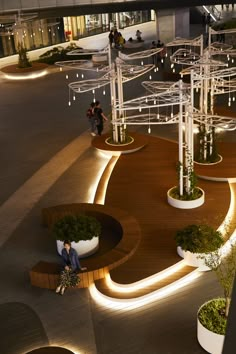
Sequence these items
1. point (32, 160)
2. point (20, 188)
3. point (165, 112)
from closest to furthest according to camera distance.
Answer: point (20, 188)
point (32, 160)
point (165, 112)

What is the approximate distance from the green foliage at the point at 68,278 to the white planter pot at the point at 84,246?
1.11 m

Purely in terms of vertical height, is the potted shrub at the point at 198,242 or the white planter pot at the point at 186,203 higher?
the potted shrub at the point at 198,242

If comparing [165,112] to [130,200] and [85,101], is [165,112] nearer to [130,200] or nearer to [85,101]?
[85,101]

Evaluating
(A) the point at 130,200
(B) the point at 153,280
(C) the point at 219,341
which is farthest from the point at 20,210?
(C) the point at 219,341

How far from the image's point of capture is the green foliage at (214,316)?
8344 mm

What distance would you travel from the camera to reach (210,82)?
17.5 meters

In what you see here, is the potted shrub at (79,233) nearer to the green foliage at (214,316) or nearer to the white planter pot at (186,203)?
the white planter pot at (186,203)

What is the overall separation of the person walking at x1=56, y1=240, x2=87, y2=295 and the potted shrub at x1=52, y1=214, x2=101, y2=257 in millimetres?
624

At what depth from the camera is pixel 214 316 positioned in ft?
27.9

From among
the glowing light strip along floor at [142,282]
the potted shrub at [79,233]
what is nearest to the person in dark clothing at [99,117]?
the potted shrub at [79,233]

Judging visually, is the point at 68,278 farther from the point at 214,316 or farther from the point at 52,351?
the point at 214,316

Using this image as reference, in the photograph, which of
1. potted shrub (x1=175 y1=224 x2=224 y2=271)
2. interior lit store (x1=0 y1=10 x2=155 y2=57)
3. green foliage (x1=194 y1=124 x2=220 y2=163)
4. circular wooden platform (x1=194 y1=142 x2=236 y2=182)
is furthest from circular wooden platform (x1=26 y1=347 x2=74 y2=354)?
interior lit store (x1=0 y1=10 x2=155 y2=57)

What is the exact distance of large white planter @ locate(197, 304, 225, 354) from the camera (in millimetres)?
8258

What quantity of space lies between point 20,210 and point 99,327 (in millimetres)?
5312
